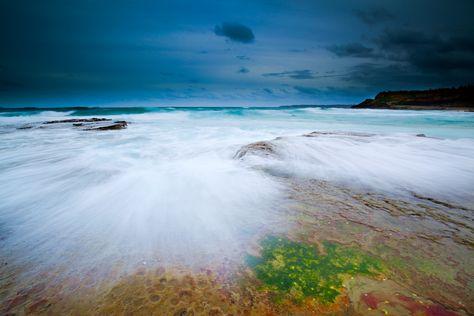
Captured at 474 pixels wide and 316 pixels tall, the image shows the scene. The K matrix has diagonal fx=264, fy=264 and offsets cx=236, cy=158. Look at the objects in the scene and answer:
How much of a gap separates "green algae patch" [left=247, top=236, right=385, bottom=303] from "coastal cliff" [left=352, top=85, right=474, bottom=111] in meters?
49.1

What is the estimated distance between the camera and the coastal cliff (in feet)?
151

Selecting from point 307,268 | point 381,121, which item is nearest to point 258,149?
point 307,268

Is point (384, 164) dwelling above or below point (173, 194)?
above

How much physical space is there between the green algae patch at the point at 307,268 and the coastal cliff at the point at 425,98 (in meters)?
49.1

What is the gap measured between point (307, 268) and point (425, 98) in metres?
68.5

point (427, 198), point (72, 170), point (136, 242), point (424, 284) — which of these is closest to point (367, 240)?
point (424, 284)

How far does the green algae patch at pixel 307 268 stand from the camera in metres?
2.03

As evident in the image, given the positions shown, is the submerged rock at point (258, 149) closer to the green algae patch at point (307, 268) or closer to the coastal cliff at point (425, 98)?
the green algae patch at point (307, 268)

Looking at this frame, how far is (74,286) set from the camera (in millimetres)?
2068

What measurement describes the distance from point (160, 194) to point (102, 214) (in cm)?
86

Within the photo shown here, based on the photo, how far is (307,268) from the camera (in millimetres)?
2275

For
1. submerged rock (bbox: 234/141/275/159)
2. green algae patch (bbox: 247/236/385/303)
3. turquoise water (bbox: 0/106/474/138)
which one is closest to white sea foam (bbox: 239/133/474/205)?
submerged rock (bbox: 234/141/275/159)

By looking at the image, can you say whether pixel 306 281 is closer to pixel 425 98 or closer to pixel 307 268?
pixel 307 268

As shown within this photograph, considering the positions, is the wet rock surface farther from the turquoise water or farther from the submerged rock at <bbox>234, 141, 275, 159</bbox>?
Result: the turquoise water
